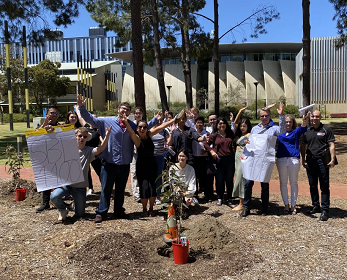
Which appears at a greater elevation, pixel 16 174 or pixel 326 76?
pixel 326 76

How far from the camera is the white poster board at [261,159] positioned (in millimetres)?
5816

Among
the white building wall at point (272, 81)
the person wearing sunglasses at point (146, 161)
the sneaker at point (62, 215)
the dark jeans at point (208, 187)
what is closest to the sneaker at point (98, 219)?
the sneaker at point (62, 215)

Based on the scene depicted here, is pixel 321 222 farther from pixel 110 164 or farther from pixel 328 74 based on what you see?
pixel 328 74

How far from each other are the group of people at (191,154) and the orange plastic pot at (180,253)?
116cm

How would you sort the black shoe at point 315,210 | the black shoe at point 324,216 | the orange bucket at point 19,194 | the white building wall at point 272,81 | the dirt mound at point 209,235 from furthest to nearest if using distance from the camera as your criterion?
the white building wall at point 272,81, the orange bucket at point 19,194, the black shoe at point 315,210, the black shoe at point 324,216, the dirt mound at point 209,235

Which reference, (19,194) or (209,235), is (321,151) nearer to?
(209,235)

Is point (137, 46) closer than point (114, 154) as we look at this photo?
No

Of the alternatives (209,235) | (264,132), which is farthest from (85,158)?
(264,132)

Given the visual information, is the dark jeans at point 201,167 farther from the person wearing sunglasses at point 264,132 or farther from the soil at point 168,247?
the person wearing sunglasses at point 264,132

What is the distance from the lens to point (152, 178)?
5.92 m

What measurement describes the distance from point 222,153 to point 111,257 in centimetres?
318

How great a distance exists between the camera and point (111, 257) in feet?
13.3

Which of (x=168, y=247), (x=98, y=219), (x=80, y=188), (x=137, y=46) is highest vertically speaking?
(x=137, y=46)

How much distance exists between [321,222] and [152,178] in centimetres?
271
